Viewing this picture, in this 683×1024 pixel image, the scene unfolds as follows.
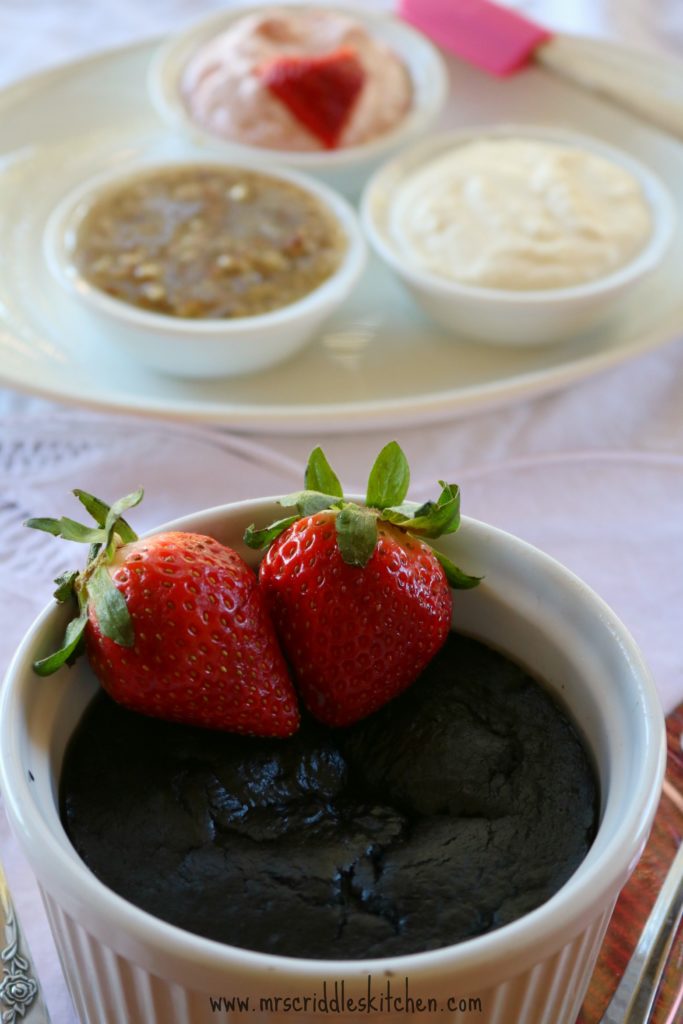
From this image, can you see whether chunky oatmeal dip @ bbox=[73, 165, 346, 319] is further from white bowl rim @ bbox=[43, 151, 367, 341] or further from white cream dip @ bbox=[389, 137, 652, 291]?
white cream dip @ bbox=[389, 137, 652, 291]

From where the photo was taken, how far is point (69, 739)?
0.67m

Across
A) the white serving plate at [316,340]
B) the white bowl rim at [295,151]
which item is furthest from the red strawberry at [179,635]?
the white bowl rim at [295,151]

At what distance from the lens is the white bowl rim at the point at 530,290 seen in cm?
134

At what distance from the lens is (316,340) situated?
4.67 feet

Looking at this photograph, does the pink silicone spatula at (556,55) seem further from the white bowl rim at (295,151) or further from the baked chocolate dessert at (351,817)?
the baked chocolate dessert at (351,817)

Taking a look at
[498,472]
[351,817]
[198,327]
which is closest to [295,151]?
[198,327]

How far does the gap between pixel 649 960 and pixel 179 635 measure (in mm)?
387

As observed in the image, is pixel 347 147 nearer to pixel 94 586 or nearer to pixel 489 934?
pixel 94 586

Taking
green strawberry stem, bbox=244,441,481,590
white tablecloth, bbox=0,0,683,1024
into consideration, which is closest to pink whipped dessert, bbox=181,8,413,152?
white tablecloth, bbox=0,0,683,1024

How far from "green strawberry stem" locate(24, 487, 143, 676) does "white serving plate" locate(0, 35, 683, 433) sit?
1.71ft

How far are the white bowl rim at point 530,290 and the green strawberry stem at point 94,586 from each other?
771 millimetres

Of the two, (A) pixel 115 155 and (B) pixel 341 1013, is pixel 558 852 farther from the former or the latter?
(A) pixel 115 155

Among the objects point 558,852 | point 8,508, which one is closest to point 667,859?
Answer: point 558,852

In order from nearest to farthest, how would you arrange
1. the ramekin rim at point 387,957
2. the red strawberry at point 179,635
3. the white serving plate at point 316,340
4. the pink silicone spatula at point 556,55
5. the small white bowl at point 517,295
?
the ramekin rim at point 387,957
the red strawberry at point 179,635
the white serving plate at point 316,340
the small white bowl at point 517,295
the pink silicone spatula at point 556,55
